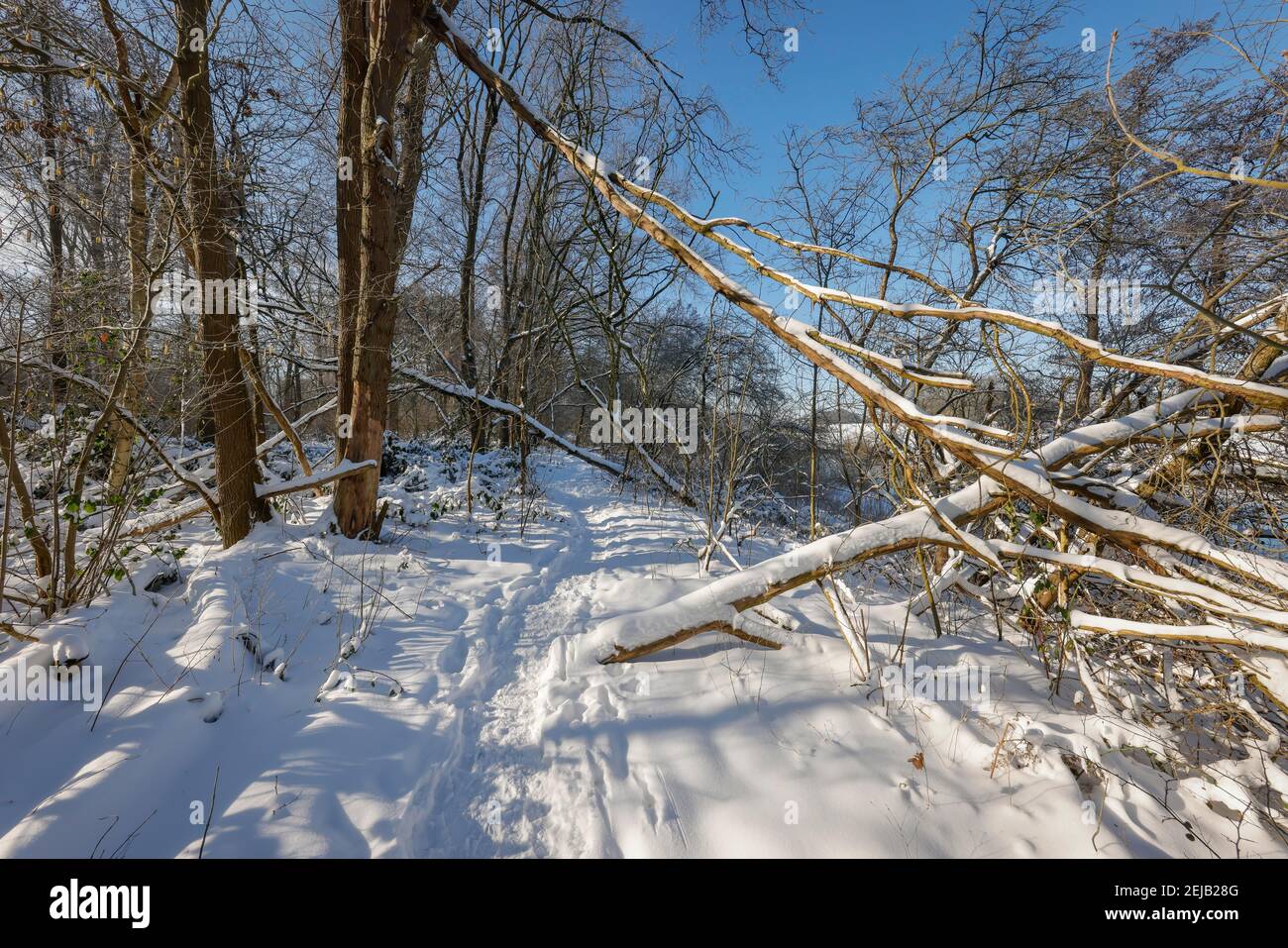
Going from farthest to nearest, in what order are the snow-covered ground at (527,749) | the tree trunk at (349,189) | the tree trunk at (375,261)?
the tree trunk at (349,189) → the tree trunk at (375,261) → the snow-covered ground at (527,749)

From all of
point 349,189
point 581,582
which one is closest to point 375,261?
point 349,189

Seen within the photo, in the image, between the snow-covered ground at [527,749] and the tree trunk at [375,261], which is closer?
the snow-covered ground at [527,749]

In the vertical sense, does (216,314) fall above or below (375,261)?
below

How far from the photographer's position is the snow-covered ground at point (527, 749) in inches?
65.0

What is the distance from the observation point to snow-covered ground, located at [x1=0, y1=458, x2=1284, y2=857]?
1650 mm

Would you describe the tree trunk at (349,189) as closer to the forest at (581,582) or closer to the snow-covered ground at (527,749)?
the forest at (581,582)

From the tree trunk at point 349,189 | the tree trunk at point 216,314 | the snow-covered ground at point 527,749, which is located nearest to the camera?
the snow-covered ground at point 527,749

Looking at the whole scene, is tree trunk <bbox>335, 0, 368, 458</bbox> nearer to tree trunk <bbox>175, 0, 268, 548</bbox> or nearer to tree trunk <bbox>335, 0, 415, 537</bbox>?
tree trunk <bbox>335, 0, 415, 537</bbox>

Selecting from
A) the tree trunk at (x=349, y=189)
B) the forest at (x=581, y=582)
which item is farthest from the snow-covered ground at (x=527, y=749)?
the tree trunk at (x=349, y=189)

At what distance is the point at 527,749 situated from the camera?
86.7 inches

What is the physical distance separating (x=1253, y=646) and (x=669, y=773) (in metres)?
2.35

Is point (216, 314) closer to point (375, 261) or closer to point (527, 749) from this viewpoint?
point (375, 261)
